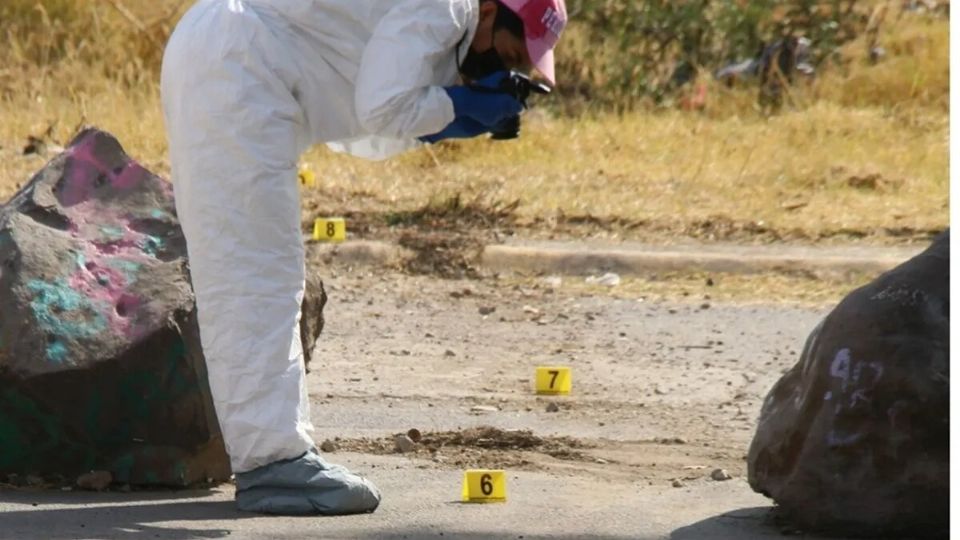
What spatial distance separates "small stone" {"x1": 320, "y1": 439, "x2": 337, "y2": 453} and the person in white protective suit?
3.33 ft

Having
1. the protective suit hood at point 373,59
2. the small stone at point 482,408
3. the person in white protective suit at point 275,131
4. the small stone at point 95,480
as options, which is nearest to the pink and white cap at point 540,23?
the person in white protective suit at point 275,131

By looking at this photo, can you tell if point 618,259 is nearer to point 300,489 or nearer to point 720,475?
point 720,475

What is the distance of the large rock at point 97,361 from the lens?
18.5 feet

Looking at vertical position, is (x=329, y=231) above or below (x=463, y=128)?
below

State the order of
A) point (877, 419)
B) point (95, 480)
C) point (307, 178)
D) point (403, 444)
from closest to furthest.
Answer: point (877, 419) → point (95, 480) → point (403, 444) → point (307, 178)

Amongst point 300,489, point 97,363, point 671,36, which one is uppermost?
point 671,36

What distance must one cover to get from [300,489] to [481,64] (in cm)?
124

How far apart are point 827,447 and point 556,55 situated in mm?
10074

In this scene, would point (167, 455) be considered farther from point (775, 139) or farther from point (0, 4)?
point (0, 4)

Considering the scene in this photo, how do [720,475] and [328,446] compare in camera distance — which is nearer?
[720,475]

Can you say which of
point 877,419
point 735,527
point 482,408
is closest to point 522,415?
point 482,408

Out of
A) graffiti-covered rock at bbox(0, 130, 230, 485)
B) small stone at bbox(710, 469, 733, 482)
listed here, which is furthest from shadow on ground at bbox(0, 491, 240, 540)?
small stone at bbox(710, 469, 733, 482)

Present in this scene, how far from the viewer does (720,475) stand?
6.09 m

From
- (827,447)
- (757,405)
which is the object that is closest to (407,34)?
(827,447)
